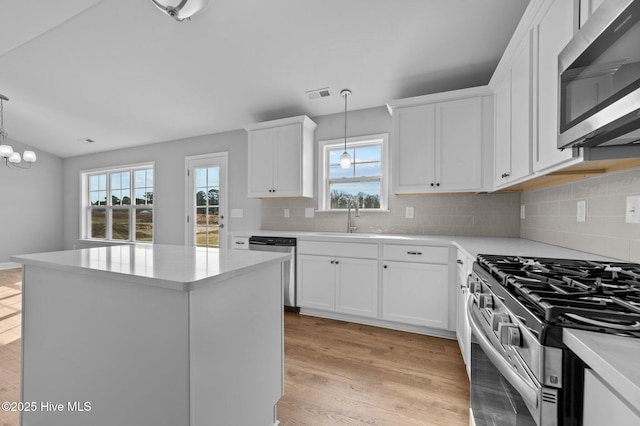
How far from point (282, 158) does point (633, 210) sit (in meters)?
2.97

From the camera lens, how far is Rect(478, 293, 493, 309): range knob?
3.35 feet

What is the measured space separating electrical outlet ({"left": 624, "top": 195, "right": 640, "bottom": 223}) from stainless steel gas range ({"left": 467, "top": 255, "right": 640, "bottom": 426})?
0.25 metres

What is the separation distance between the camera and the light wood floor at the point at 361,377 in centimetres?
155

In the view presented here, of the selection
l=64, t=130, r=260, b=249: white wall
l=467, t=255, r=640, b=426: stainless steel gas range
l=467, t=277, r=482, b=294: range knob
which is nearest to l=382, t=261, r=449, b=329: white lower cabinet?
l=467, t=277, r=482, b=294: range knob

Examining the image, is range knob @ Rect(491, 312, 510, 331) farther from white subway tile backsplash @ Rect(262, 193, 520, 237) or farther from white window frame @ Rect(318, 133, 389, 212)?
white window frame @ Rect(318, 133, 389, 212)

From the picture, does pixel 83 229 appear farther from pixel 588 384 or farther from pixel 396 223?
pixel 588 384

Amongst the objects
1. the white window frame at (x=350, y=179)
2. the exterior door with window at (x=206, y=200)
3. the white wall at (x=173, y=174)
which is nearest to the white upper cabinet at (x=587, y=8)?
the white window frame at (x=350, y=179)

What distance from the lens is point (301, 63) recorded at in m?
2.75

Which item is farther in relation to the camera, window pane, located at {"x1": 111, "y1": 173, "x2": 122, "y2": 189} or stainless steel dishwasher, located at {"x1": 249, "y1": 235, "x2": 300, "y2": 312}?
window pane, located at {"x1": 111, "y1": 173, "x2": 122, "y2": 189}

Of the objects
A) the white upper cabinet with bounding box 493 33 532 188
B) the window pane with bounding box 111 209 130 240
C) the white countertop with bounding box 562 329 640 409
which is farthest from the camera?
the window pane with bounding box 111 209 130 240

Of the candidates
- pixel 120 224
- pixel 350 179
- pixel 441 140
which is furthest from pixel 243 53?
pixel 120 224

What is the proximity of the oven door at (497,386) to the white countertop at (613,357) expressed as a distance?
0.52 feet

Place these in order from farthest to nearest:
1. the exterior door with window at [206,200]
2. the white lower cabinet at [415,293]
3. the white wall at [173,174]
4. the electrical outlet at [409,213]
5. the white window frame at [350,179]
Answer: the exterior door with window at [206,200]
the white wall at [173,174]
the white window frame at [350,179]
the electrical outlet at [409,213]
the white lower cabinet at [415,293]

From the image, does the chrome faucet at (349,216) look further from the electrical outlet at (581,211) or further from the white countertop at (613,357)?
the white countertop at (613,357)
